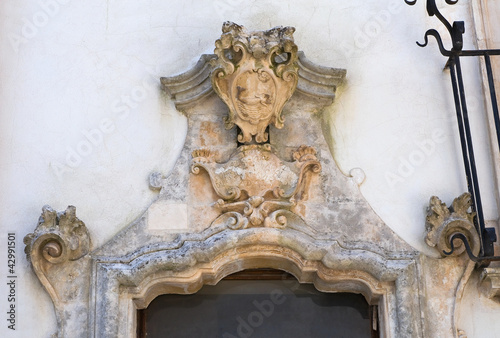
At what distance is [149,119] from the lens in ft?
20.1

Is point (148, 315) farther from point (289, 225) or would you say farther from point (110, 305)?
point (289, 225)

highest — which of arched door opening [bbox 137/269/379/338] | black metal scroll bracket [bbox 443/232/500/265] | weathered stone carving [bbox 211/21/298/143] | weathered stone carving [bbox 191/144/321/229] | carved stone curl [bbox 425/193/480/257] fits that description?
weathered stone carving [bbox 211/21/298/143]

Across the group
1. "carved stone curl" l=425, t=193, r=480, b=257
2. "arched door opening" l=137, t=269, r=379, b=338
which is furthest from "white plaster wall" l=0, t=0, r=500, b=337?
"arched door opening" l=137, t=269, r=379, b=338

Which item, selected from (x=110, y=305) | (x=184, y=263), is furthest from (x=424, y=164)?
(x=110, y=305)

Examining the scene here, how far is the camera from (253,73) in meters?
5.86

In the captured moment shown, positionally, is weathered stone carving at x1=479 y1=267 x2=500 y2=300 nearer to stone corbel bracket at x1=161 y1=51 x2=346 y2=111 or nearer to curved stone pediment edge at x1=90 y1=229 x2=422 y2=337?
curved stone pediment edge at x1=90 y1=229 x2=422 y2=337

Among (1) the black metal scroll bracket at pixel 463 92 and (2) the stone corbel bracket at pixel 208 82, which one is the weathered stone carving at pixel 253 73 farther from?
(1) the black metal scroll bracket at pixel 463 92

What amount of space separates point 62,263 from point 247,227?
1.05m

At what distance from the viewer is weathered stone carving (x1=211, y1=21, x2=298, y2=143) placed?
19.1 feet

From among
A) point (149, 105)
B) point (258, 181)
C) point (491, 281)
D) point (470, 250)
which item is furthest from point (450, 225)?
point (149, 105)

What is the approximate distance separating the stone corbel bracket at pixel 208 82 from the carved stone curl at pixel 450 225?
3.04 ft

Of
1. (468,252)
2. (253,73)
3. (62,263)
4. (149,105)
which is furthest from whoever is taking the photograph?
(149,105)

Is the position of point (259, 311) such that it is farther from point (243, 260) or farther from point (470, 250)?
point (470, 250)

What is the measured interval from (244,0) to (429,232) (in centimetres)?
189
